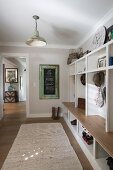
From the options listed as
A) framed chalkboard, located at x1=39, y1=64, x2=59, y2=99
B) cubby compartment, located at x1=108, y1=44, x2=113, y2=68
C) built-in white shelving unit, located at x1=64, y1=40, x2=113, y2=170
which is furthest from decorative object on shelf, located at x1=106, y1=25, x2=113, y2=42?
framed chalkboard, located at x1=39, y1=64, x2=59, y2=99

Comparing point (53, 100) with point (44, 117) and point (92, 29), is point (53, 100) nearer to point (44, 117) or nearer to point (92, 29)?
point (44, 117)

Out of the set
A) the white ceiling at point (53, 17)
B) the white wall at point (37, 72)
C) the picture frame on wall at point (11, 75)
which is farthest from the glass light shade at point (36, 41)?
the picture frame on wall at point (11, 75)

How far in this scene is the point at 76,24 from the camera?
2.84 metres

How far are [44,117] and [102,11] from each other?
333 centimetres

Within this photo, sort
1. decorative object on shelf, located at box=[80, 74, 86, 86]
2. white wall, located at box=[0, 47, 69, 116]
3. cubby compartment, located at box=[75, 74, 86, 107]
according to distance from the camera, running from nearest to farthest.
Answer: decorative object on shelf, located at box=[80, 74, 86, 86] → cubby compartment, located at box=[75, 74, 86, 107] → white wall, located at box=[0, 47, 69, 116]

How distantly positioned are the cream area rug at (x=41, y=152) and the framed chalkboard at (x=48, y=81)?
154cm

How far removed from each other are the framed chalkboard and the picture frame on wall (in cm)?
462

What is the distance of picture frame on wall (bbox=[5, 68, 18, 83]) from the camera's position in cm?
843

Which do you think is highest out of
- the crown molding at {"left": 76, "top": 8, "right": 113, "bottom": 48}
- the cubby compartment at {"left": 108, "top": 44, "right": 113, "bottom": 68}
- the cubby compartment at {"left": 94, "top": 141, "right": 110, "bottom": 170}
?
the crown molding at {"left": 76, "top": 8, "right": 113, "bottom": 48}

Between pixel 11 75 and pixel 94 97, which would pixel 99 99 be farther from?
pixel 11 75

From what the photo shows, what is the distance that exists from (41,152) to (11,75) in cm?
703

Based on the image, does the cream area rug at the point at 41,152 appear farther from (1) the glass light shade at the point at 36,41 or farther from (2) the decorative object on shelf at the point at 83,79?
(1) the glass light shade at the point at 36,41

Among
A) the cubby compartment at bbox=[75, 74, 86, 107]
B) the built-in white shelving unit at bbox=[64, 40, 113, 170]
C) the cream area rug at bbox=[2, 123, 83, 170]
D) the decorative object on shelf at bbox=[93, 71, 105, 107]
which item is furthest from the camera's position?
the cubby compartment at bbox=[75, 74, 86, 107]

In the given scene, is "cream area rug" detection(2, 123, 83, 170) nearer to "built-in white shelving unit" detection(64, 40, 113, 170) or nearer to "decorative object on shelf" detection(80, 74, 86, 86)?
"built-in white shelving unit" detection(64, 40, 113, 170)
